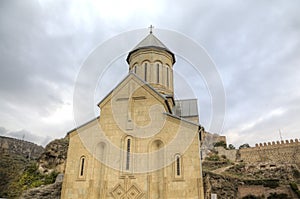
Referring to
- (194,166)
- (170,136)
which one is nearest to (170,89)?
(170,136)

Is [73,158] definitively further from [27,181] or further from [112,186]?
[27,181]

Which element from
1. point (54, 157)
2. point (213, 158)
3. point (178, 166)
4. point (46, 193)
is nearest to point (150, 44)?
point (178, 166)

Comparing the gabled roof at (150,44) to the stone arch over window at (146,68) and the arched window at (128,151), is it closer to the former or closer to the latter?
the stone arch over window at (146,68)

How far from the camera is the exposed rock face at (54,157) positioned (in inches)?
898

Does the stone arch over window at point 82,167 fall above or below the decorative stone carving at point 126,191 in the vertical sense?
above

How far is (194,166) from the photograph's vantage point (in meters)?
9.11

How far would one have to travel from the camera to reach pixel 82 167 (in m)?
10.3

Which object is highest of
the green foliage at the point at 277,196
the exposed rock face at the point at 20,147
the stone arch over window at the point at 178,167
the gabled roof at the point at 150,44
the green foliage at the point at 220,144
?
the gabled roof at the point at 150,44

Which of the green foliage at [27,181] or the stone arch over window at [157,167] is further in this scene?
the green foliage at [27,181]

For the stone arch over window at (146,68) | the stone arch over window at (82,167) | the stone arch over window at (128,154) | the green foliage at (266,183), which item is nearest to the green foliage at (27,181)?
the stone arch over window at (82,167)

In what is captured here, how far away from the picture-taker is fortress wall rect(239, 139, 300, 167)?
3738 centimetres

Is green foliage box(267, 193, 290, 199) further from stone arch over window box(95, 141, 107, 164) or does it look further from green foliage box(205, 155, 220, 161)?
stone arch over window box(95, 141, 107, 164)

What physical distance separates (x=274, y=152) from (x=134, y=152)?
36988 millimetres

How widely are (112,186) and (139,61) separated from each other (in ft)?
32.8
